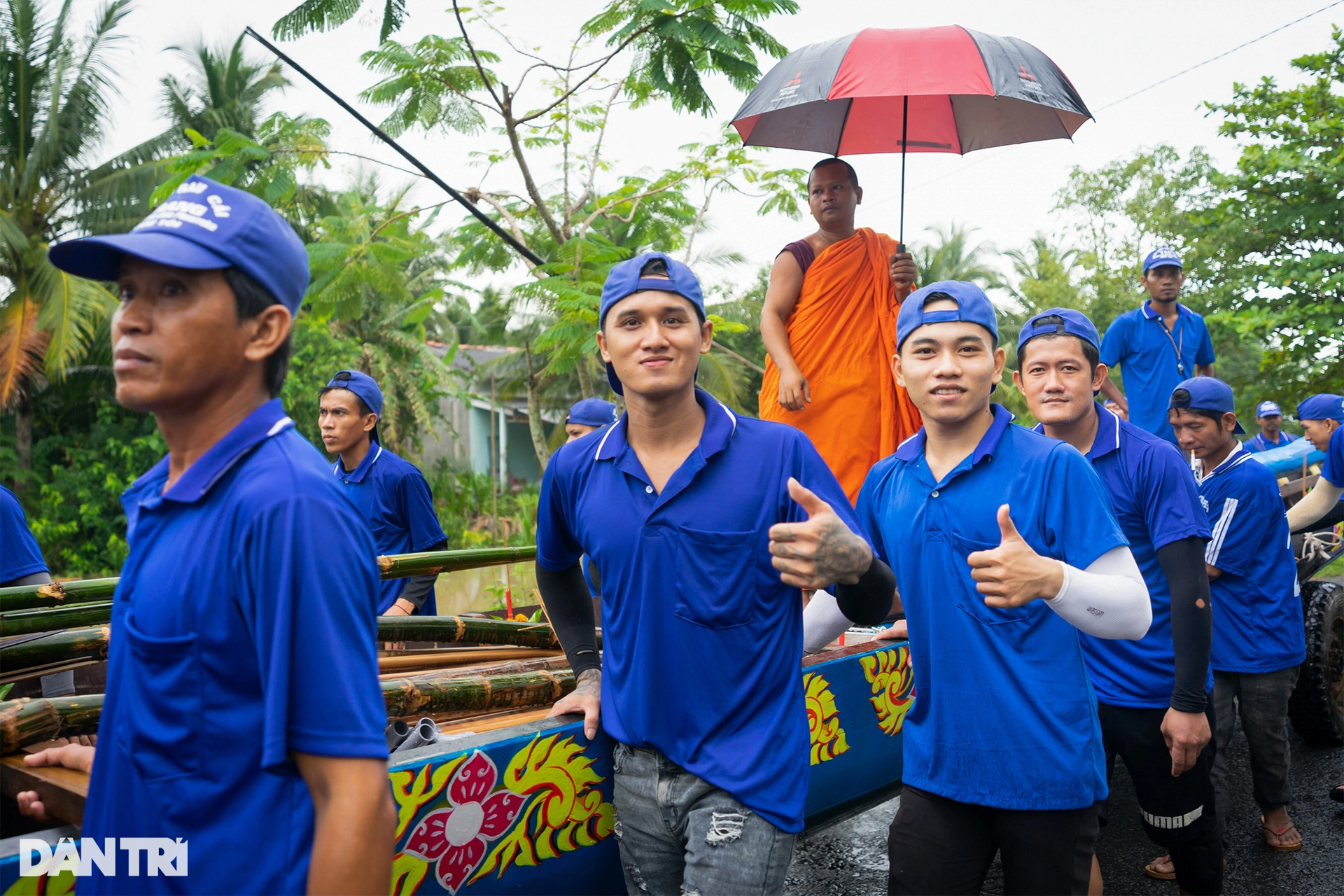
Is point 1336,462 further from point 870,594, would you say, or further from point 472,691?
point 472,691

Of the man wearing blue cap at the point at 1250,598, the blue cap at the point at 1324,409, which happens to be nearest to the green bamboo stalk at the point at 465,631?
the man wearing blue cap at the point at 1250,598

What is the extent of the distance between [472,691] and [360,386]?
2263 mm

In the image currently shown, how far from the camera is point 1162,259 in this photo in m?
6.31

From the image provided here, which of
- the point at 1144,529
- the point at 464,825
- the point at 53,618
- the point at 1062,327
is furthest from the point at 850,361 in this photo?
the point at 53,618

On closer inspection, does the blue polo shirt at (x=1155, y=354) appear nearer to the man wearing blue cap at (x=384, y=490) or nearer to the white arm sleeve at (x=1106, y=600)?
the man wearing blue cap at (x=384, y=490)

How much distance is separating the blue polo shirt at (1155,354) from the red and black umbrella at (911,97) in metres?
2.14

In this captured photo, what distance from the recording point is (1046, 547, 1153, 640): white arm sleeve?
2.12 meters

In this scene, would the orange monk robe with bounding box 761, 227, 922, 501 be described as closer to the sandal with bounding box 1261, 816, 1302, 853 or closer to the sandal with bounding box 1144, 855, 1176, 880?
the sandal with bounding box 1144, 855, 1176, 880

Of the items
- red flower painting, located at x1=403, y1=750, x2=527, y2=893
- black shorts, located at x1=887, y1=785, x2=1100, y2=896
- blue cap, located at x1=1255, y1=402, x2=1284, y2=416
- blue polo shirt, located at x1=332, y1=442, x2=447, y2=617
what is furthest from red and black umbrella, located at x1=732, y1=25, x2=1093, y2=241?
blue cap, located at x1=1255, y1=402, x2=1284, y2=416

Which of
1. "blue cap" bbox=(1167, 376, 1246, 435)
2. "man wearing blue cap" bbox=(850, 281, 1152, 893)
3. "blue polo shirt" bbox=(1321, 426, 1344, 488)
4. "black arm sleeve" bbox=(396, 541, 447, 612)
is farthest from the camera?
"blue polo shirt" bbox=(1321, 426, 1344, 488)

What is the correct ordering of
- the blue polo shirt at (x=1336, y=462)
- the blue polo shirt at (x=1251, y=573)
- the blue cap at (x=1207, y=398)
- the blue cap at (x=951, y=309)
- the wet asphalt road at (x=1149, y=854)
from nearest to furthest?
the blue cap at (x=951, y=309) → the wet asphalt road at (x=1149, y=854) → the blue polo shirt at (x=1251, y=573) → the blue cap at (x=1207, y=398) → the blue polo shirt at (x=1336, y=462)

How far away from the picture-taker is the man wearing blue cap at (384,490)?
4672mm

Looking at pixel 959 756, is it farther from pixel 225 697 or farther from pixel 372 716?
pixel 225 697

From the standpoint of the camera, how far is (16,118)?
1784cm
